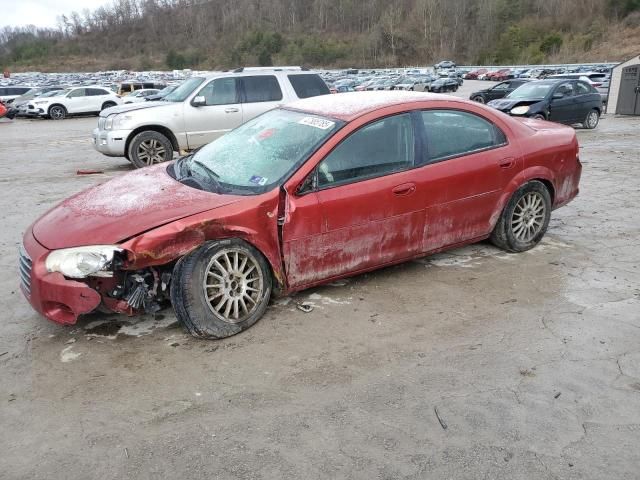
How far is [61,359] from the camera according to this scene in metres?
3.51

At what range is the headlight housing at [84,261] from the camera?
3428 millimetres

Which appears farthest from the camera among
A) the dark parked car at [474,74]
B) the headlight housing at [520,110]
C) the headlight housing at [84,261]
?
the dark parked car at [474,74]

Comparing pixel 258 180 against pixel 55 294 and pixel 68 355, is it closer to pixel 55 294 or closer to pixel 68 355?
pixel 55 294

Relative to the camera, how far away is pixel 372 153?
423cm

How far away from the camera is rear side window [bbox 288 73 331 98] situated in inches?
417

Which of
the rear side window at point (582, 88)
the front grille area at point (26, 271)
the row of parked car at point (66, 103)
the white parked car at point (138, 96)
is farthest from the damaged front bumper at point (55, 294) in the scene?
the row of parked car at point (66, 103)

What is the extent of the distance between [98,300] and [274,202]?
4.30 feet

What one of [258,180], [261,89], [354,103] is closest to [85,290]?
[258,180]

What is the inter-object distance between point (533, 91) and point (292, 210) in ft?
44.9

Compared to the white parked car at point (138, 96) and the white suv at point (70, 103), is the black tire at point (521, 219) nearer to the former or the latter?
the white parked car at point (138, 96)

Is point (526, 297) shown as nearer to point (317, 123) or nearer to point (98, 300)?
point (317, 123)

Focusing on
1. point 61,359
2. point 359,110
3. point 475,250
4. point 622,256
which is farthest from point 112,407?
point 622,256

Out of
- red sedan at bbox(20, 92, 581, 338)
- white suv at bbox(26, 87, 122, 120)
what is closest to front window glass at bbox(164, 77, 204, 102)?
red sedan at bbox(20, 92, 581, 338)

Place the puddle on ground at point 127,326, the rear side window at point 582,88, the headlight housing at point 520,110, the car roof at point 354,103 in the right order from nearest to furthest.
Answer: the puddle on ground at point 127,326 → the car roof at point 354,103 → the headlight housing at point 520,110 → the rear side window at point 582,88
